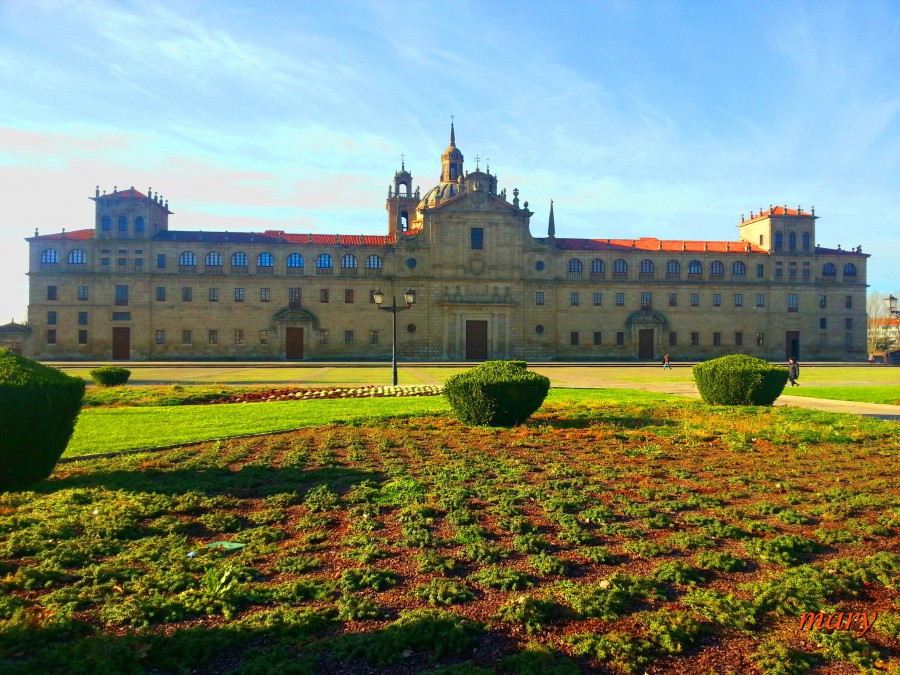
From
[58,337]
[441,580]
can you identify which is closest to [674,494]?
[441,580]

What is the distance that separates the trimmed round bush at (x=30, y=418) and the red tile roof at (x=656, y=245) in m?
56.7

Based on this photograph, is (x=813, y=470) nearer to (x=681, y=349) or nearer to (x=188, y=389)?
(x=188, y=389)

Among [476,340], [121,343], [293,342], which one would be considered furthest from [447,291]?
[121,343]

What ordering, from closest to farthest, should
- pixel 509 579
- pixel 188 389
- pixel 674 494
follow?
1. pixel 509 579
2. pixel 674 494
3. pixel 188 389

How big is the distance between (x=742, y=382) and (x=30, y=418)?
16783 millimetres

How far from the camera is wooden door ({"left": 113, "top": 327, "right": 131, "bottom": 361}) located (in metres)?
54.9

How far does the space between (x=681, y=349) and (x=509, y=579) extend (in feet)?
198

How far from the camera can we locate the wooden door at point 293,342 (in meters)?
56.4

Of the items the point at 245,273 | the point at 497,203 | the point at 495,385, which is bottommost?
the point at 495,385

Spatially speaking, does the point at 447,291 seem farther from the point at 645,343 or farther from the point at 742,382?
the point at 742,382

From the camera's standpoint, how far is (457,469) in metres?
8.85

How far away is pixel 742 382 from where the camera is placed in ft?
55.9

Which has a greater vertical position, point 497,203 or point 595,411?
point 497,203

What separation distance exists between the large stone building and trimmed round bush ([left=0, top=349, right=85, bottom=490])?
50.0 meters
